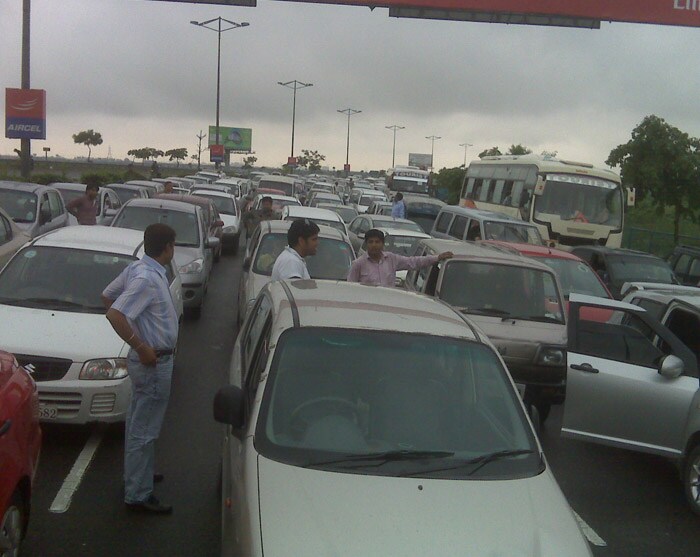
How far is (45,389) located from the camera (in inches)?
273

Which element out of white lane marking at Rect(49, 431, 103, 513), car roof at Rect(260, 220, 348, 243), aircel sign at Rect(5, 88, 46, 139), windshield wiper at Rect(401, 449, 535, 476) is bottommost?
white lane marking at Rect(49, 431, 103, 513)

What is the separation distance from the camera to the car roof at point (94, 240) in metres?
9.05

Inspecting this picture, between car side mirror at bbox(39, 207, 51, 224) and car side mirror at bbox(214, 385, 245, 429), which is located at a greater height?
car side mirror at bbox(214, 385, 245, 429)

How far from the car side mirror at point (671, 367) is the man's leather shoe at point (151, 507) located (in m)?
3.97

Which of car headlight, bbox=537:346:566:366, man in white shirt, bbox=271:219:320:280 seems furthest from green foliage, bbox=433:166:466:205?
man in white shirt, bbox=271:219:320:280

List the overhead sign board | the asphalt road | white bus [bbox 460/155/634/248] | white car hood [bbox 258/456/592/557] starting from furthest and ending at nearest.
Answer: white bus [bbox 460/155/634/248], the overhead sign board, the asphalt road, white car hood [bbox 258/456/592/557]

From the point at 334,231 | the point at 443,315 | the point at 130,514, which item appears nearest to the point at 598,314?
the point at 334,231

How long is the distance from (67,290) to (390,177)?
3655cm

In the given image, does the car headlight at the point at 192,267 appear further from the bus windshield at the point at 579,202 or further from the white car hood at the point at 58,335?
the bus windshield at the point at 579,202

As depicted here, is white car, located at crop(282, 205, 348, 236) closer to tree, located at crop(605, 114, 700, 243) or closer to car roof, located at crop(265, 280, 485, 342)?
car roof, located at crop(265, 280, 485, 342)

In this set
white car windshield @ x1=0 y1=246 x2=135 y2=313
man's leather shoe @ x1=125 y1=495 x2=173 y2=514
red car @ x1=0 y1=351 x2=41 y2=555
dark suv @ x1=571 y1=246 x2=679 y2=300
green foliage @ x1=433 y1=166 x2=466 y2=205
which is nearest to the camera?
red car @ x1=0 y1=351 x2=41 y2=555

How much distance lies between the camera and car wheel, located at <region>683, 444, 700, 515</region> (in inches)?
270

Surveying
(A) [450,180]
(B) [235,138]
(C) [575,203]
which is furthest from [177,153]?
(C) [575,203]

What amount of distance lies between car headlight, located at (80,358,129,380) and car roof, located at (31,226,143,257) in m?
2.11
